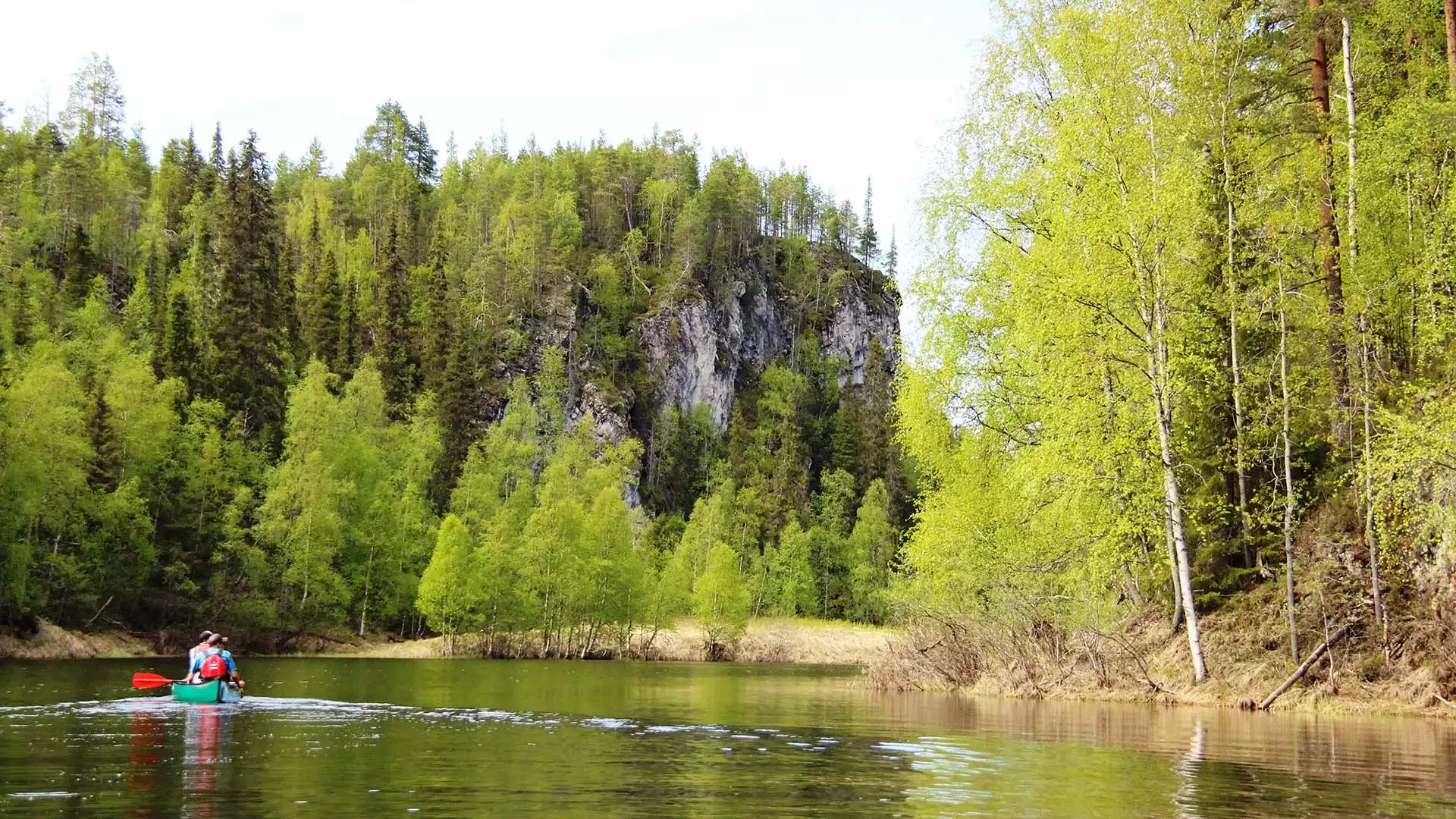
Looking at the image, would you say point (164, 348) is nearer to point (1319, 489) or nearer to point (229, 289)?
point (229, 289)

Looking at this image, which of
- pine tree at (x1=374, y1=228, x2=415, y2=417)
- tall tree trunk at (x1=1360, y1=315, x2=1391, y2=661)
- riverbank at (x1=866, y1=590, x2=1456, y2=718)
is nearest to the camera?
tall tree trunk at (x1=1360, y1=315, x2=1391, y2=661)

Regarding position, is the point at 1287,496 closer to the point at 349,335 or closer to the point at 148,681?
the point at 148,681

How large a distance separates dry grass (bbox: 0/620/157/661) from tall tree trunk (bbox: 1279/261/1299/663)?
150 feet

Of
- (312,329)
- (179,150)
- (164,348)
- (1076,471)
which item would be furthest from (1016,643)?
(179,150)

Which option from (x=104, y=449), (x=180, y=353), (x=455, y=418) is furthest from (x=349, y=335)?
(x=104, y=449)

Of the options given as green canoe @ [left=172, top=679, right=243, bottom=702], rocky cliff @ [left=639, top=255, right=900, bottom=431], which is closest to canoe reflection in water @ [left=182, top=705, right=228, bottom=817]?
green canoe @ [left=172, top=679, right=243, bottom=702]

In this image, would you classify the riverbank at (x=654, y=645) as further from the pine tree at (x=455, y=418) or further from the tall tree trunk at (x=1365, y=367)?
the tall tree trunk at (x=1365, y=367)

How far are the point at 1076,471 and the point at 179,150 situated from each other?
139 meters

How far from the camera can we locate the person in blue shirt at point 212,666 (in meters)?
24.0

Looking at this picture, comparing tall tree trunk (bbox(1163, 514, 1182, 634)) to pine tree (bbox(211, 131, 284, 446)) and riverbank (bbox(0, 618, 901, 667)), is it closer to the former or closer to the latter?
riverbank (bbox(0, 618, 901, 667))

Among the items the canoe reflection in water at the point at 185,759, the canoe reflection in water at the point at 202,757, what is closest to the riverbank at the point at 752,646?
the canoe reflection in water at the point at 202,757

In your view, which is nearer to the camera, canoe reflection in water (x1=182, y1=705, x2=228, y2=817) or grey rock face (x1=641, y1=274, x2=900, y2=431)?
canoe reflection in water (x1=182, y1=705, x2=228, y2=817)

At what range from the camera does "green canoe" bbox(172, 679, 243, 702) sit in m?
23.6

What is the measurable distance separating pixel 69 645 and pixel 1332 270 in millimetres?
49915
